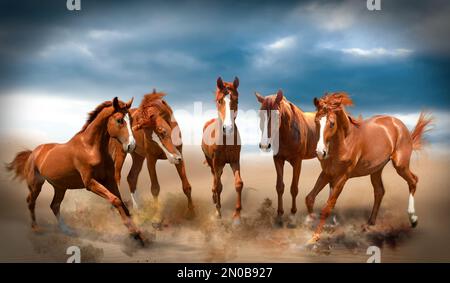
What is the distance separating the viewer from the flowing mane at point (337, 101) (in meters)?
8.32

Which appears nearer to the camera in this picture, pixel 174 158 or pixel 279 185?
pixel 174 158

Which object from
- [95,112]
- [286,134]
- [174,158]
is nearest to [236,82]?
[286,134]

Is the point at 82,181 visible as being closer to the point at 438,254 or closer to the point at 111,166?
the point at 111,166

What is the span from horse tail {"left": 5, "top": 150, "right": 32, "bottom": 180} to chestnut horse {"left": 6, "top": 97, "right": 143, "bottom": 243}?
0.45 metres

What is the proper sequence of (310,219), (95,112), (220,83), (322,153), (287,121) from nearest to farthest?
(322,153) → (95,112) → (220,83) → (310,219) → (287,121)

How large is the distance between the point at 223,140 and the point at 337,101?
173 cm

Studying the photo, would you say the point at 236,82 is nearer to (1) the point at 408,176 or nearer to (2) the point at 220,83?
(2) the point at 220,83

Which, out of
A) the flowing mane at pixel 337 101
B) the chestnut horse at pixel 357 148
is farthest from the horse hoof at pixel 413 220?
the flowing mane at pixel 337 101

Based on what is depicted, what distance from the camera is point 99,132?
8.38 metres

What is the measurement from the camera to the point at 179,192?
938 centimetres

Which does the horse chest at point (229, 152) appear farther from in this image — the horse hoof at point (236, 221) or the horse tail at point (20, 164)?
the horse tail at point (20, 164)

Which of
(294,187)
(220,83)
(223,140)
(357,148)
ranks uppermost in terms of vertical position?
(220,83)

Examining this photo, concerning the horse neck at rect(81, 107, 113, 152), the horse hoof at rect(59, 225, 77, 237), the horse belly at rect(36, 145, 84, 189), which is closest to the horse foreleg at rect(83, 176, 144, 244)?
the horse belly at rect(36, 145, 84, 189)
